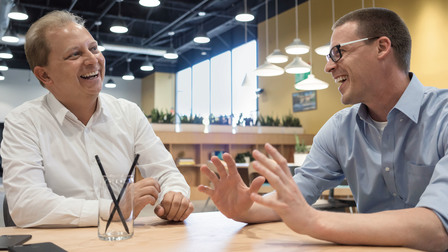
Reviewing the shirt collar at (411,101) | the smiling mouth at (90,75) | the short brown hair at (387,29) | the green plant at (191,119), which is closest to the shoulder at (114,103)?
the smiling mouth at (90,75)

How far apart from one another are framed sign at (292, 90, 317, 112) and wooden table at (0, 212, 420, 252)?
8.59 metres

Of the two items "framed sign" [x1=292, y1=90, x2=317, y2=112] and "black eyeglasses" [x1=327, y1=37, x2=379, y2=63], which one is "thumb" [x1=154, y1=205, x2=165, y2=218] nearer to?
"black eyeglasses" [x1=327, y1=37, x2=379, y2=63]

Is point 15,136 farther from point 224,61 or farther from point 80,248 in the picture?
point 224,61

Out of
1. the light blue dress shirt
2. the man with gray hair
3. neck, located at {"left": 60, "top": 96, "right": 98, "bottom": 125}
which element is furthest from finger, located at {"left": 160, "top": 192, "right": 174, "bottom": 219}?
neck, located at {"left": 60, "top": 96, "right": 98, "bottom": 125}

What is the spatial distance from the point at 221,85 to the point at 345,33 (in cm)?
1286

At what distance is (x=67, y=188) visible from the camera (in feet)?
5.47

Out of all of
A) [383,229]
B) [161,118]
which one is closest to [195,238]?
[383,229]

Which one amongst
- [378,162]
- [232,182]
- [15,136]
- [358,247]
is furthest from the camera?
[15,136]

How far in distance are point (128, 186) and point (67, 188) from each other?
640 millimetres

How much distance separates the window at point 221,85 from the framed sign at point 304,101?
4.34ft

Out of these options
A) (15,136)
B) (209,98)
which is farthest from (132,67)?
(15,136)

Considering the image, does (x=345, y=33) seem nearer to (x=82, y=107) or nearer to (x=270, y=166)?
(x=270, y=166)

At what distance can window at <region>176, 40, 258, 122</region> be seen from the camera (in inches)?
Answer: 492

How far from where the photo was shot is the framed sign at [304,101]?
970 cm
